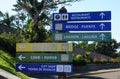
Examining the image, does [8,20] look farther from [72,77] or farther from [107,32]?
[107,32]

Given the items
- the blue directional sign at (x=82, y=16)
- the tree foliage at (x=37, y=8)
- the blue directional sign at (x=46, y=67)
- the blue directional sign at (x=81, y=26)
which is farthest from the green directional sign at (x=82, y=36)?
the tree foliage at (x=37, y=8)

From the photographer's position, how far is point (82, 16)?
1390cm

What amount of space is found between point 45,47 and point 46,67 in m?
0.73

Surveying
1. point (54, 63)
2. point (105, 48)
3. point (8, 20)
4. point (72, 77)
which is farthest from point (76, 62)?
point (105, 48)

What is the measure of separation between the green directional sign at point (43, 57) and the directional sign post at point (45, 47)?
0.18 m

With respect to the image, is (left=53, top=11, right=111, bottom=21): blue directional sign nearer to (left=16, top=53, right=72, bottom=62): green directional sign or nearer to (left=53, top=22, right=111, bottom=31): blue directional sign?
→ (left=53, top=22, right=111, bottom=31): blue directional sign

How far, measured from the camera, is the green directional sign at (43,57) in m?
13.9

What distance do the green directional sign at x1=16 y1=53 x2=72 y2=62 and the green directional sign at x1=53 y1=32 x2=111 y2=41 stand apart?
0.59 m

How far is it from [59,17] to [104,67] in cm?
3464

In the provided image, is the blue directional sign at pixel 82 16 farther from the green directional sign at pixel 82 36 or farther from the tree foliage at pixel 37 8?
the tree foliage at pixel 37 8

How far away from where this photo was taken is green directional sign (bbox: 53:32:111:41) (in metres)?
13.7

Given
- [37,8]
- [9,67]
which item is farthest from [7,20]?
[9,67]

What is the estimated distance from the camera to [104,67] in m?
47.9

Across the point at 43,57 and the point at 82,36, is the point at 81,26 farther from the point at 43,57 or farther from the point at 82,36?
the point at 43,57
